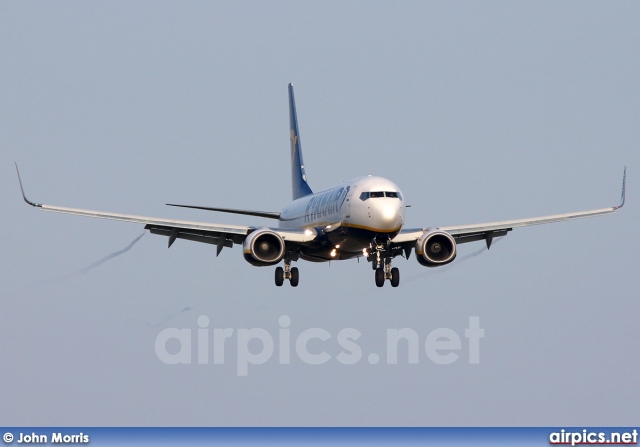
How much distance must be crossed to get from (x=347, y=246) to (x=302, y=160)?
25244 millimetres

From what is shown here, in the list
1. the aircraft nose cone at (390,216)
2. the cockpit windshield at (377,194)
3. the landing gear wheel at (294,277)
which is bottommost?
the aircraft nose cone at (390,216)

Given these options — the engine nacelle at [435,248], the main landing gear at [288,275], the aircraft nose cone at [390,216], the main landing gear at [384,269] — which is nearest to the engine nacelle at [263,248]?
the main landing gear at [288,275]

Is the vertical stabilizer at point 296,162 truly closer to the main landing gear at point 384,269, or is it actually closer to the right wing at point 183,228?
the right wing at point 183,228

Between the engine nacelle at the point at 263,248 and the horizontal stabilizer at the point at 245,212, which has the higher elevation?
the horizontal stabilizer at the point at 245,212

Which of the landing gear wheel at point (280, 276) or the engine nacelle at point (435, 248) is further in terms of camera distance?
the landing gear wheel at point (280, 276)

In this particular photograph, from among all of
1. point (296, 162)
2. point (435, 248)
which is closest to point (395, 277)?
point (435, 248)

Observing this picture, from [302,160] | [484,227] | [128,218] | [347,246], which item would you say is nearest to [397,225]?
[347,246]

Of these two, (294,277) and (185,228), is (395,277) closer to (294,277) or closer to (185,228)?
(294,277)

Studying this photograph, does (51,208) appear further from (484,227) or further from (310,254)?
(484,227)

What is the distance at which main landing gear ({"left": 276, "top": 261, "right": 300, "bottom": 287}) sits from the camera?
227 feet

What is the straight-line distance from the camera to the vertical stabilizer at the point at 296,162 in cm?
8600

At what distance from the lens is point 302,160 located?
90312mm

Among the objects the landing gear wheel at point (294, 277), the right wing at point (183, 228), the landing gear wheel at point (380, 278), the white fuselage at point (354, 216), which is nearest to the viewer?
the white fuselage at point (354, 216)

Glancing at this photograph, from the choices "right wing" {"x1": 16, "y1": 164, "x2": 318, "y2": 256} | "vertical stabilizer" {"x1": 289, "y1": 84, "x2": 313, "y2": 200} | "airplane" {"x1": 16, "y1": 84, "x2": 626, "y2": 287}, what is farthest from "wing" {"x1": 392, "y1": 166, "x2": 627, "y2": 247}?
"vertical stabilizer" {"x1": 289, "y1": 84, "x2": 313, "y2": 200}
